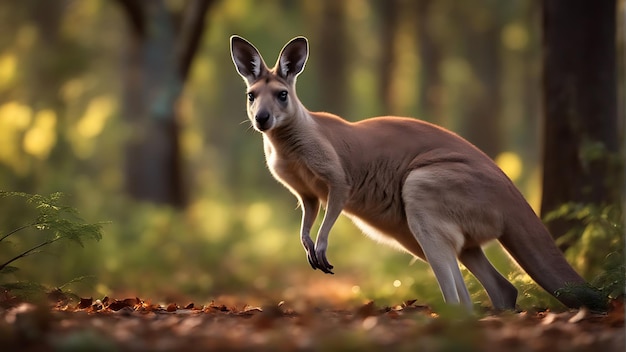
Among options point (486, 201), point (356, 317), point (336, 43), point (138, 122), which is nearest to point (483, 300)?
point (486, 201)

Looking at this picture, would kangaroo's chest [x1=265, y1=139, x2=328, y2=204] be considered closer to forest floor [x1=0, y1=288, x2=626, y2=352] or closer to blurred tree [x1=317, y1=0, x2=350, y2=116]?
forest floor [x1=0, y1=288, x2=626, y2=352]

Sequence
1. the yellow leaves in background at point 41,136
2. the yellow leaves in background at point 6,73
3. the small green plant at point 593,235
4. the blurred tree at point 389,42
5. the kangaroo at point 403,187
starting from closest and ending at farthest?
1. the kangaroo at point 403,187
2. the small green plant at point 593,235
3. the yellow leaves in background at point 41,136
4. the yellow leaves in background at point 6,73
5. the blurred tree at point 389,42

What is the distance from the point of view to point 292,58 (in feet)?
23.7

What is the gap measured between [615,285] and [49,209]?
166 inches

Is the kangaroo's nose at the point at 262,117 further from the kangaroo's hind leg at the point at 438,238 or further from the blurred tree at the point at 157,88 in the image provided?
the blurred tree at the point at 157,88

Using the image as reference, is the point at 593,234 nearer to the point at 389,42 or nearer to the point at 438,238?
the point at 438,238

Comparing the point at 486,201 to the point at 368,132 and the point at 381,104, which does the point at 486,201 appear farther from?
the point at 381,104

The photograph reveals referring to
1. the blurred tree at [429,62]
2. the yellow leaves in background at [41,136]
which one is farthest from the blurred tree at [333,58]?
the yellow leaves in background at [41,136]

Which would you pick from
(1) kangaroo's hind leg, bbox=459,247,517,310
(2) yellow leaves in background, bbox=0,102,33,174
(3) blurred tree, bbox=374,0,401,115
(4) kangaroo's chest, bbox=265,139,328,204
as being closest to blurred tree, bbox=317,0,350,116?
(3) blurred tree, bbox=374,0,401,115

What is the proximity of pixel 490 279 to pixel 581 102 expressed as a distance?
8.94 feet

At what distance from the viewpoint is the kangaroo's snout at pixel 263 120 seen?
265 inches

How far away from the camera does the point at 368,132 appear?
7.26m

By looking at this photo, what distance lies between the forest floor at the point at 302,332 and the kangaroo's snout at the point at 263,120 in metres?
1.65

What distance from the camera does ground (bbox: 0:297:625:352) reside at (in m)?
3.98
